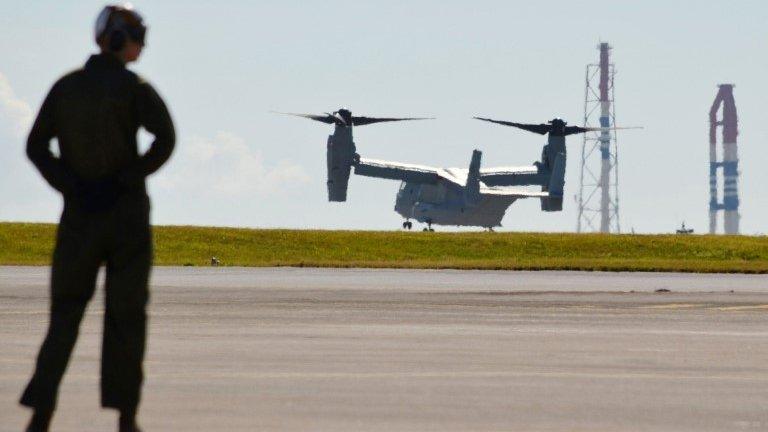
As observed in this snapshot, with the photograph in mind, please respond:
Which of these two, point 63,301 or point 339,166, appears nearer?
point 63,301

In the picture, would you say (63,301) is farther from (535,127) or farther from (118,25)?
(535,127)

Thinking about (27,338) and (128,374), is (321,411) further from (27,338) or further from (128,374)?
(27,338)

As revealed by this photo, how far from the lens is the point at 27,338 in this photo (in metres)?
17.7

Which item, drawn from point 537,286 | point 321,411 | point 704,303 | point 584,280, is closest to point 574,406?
point 321,411

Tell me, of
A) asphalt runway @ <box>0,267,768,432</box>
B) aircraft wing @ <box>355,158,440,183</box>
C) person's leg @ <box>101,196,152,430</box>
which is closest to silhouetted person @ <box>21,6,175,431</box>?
person's leg @ <box>101,196,152,430</box>

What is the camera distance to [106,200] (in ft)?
29.9

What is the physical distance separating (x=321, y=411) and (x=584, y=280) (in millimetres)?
35720

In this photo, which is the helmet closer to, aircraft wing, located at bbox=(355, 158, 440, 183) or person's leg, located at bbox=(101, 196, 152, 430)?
person's leg, located at bbox=(101, 196, 152, 430)

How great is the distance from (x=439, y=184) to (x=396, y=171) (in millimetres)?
3781

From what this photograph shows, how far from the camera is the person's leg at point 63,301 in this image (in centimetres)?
912

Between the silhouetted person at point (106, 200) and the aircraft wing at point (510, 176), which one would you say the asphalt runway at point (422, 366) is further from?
the aircraft wing at point (510, 176)

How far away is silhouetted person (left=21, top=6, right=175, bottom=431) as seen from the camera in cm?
912

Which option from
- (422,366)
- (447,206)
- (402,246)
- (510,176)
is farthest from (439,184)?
(422,366)

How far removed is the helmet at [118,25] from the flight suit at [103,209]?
0.09m
